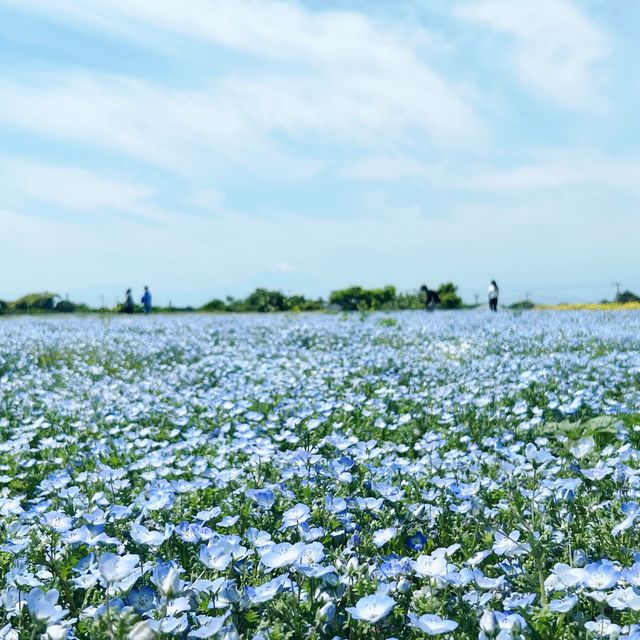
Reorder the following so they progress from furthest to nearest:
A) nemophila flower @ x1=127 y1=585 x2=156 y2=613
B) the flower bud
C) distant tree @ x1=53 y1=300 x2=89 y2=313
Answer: distant tree @ x1=53 y1=300 x2=89 y2=313 < nemophila flower @ x1=127 y1=585 x2=156 y2=613 < the flower bud

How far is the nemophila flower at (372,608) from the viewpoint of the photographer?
185cm

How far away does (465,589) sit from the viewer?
7.58ft

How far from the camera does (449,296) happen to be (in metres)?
28.6

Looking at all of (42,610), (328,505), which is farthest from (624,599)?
(42,610)

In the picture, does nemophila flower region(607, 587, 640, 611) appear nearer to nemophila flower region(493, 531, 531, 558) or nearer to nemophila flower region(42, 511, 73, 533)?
nemophila flower region(493, 531, 531, 558)

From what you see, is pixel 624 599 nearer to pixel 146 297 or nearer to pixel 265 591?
pixel 265 591

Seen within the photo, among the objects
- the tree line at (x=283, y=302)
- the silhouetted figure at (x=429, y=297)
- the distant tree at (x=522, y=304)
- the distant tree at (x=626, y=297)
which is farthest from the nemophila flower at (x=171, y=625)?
the distant tree at (x=522, y=304)

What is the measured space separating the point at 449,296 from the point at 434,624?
27.2 metres

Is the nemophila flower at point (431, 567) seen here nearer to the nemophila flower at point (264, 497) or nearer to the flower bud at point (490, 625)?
the flower bud at point (490, 625)

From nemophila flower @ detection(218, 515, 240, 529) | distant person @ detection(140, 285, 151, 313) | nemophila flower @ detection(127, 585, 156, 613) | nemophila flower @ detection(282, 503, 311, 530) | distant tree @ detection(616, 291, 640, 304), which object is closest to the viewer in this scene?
nemophila flower @ detection(127, 585, 156, 613)

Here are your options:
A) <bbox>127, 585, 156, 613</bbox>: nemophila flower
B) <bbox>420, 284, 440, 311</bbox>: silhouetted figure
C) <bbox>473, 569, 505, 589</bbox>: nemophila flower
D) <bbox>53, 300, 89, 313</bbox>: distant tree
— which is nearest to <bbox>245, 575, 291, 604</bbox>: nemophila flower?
<bbox>127, 585, 156, 613</bbox>: nemophila flower

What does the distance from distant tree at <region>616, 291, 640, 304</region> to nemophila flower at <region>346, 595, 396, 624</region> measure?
28.4 metres

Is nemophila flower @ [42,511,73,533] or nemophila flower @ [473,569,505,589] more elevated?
nemophila flower @ [42,511,73,533]

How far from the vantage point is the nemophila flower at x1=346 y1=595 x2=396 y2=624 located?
1848mm
